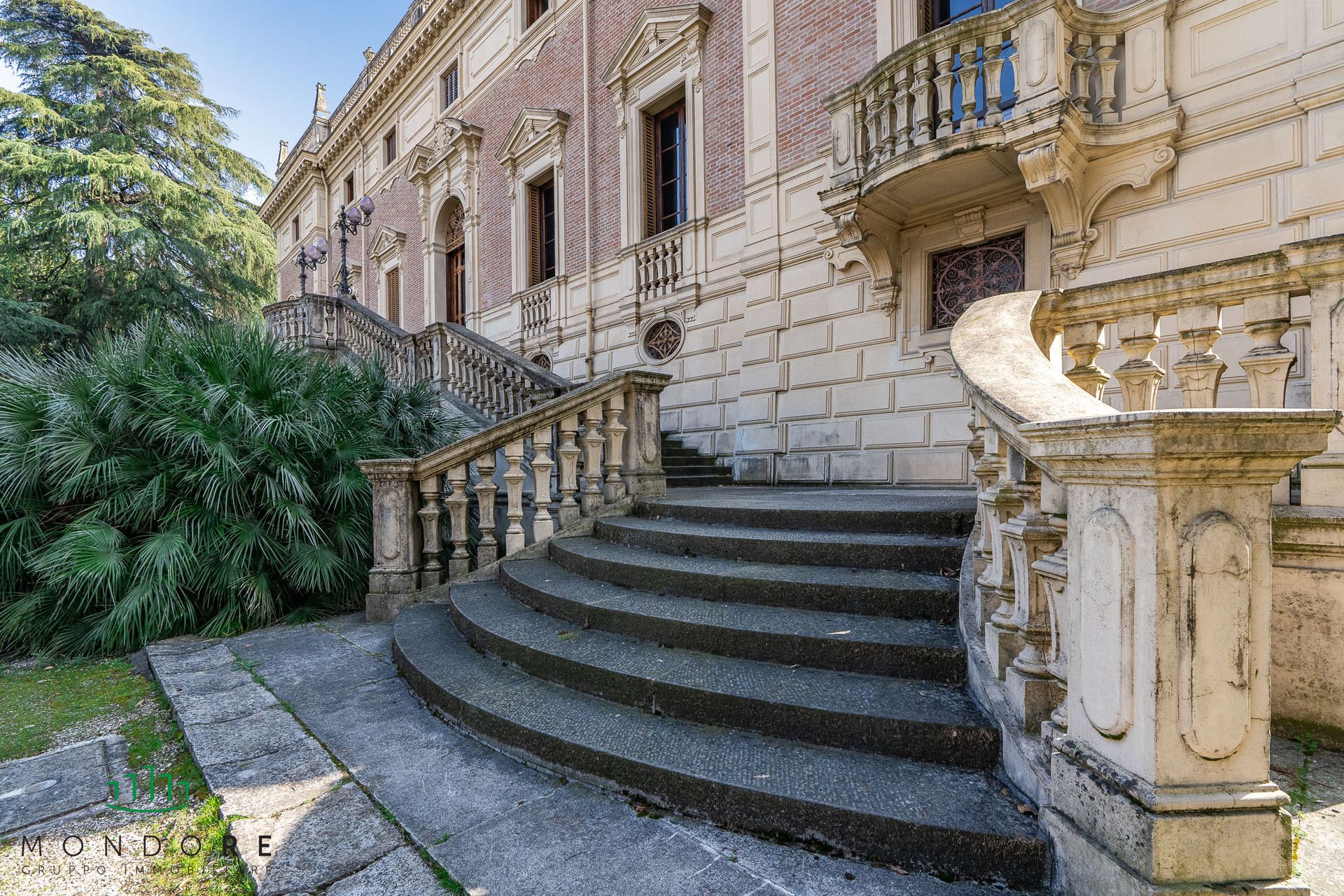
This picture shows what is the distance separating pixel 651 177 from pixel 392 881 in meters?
11.0

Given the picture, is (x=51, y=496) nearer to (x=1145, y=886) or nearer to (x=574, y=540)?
(x=574, y=540)

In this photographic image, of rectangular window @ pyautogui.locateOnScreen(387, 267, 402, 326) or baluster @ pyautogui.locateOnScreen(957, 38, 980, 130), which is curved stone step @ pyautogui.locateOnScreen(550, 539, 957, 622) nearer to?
baluster @ pyautogui.locateOnScreen(957, 38, 980, 130)

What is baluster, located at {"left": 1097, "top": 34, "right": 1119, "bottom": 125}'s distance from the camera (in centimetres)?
556

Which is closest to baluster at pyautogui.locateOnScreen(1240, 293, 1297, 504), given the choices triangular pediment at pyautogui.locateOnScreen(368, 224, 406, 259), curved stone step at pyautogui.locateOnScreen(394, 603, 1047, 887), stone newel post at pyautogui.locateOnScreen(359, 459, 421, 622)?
curved stone step at pyautogui.locateOnScreen(394, 603, 1047, 887)

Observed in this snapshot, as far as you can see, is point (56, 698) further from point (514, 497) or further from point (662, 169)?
point (662, 169)

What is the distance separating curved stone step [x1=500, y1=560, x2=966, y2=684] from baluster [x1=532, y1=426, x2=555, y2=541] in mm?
1459

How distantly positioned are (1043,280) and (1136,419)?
5.64 meters

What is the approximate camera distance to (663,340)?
10203 mm

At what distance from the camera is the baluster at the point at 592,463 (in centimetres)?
546

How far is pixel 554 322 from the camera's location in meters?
12.3

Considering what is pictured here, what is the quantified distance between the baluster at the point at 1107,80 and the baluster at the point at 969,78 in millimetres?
1081

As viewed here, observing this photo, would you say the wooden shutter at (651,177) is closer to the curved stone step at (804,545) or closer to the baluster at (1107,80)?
the baluster at (1107,80)

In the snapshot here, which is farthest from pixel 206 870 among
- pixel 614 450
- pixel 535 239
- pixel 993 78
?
pixel 535 239

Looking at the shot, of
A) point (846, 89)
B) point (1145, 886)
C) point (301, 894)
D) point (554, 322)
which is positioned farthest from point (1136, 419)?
point (554, 322)
